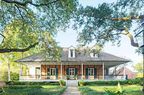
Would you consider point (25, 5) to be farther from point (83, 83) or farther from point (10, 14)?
point (83, 83)

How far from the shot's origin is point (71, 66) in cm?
5744

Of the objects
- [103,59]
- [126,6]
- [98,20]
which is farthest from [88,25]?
[103,59]

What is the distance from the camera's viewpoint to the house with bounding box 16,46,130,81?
54750 millimetres

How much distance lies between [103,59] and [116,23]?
31.6 m

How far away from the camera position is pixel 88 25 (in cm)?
2323

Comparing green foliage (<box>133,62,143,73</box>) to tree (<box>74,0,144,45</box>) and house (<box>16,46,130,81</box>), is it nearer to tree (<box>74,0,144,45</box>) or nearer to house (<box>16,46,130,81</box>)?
house (<box>16,46,130,81</box>)

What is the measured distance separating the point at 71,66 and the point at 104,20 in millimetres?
34988

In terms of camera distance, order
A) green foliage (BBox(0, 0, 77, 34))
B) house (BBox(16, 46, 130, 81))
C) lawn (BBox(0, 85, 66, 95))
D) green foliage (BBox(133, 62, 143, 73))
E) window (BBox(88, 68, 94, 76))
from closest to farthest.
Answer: green foliage (BBox(0, 0, 77, 34)) < lawn (BBox(0, 85, 66, 95)) < house (BBox(16, 46, 130, 81)) < window (BBox(88, 68, 94, 76)) < green foliage (BBox(133, 62, 143, 73))

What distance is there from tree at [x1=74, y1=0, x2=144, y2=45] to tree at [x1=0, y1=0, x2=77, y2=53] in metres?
1.17

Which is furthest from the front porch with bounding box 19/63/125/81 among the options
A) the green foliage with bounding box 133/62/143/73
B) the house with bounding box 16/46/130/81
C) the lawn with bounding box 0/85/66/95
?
the green foliage with bounding box 133/62/143/73

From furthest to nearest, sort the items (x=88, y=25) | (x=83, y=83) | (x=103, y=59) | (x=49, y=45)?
(x=103, y=59) < (x=83, y=83) < (x=49, y=45) < (x=88, y=25)

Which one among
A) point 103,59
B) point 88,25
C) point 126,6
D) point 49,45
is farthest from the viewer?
point 103,59

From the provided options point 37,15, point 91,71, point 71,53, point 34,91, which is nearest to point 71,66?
point 71,53

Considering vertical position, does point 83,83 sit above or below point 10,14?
below
